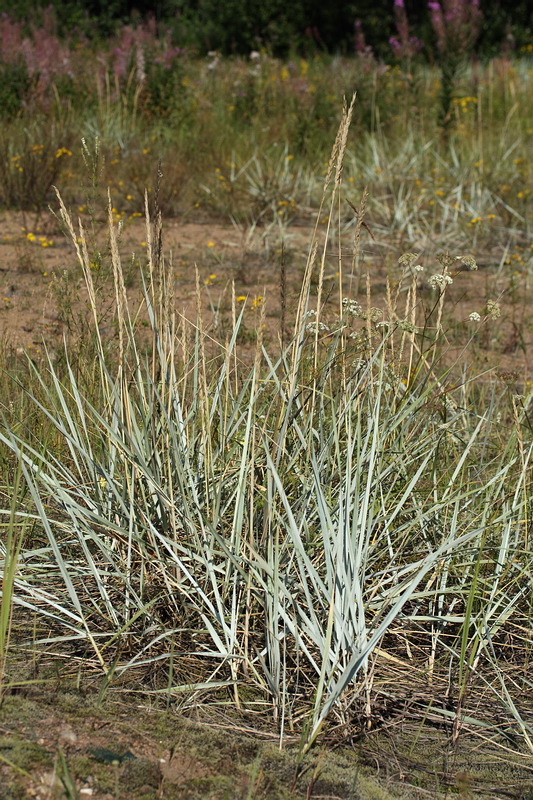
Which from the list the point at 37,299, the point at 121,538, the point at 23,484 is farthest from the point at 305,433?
the point at 37,299

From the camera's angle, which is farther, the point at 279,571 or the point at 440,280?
the point at 440,280

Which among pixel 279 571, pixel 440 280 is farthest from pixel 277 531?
pixel 440 280

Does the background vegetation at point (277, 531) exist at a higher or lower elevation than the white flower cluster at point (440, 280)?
lower

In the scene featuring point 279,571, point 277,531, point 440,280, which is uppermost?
point 440,280

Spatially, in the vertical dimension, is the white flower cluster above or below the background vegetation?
above

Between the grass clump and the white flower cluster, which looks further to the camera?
the white flower cluster

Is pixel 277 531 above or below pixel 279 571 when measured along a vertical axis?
above

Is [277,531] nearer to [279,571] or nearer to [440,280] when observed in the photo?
[279,571]

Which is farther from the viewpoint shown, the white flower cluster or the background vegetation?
the white flower cluster

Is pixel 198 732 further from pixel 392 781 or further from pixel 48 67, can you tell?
pixel 48 67

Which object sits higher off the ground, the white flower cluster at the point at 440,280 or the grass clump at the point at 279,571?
the white flower cluster at the point at 440,280

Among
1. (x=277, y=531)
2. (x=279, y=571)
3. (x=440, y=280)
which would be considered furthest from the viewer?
(x=440, y=280)

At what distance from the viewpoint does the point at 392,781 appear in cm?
149

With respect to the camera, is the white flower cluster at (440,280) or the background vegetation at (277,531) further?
the white flower cluster at (440,280)
